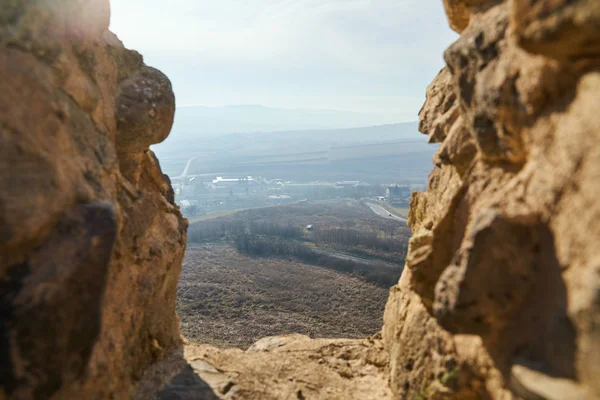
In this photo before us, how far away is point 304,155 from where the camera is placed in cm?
10456

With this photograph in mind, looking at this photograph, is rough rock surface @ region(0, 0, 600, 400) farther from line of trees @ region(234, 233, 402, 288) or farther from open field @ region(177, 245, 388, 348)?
line of trees @ region(234, 233, 402, 288)

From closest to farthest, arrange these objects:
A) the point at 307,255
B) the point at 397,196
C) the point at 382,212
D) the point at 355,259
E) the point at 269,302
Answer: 1. the point at 269,302
2. the point at 355,259
3. the point at 307,255
4. the point at 382,212
5. the point at 397,196

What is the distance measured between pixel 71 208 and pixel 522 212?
16.1 feet

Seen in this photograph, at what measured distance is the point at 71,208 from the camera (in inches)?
177

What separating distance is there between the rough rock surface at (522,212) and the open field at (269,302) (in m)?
10.1

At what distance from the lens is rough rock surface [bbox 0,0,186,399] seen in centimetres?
386

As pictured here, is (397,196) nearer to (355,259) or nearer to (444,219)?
(355,259)

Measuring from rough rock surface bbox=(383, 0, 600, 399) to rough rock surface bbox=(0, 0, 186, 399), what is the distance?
4.21 metres

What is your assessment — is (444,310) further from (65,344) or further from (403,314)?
(65,344)

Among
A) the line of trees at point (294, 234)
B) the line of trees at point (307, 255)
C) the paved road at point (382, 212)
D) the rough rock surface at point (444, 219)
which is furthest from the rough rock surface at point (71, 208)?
the paved road at point (382, 212)

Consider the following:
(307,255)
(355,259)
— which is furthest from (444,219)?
(307,255)

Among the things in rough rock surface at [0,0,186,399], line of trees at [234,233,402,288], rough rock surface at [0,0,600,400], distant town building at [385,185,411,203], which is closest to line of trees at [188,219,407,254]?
line of trees at [234,233,402,288]

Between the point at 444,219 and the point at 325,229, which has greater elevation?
the point at 444,219

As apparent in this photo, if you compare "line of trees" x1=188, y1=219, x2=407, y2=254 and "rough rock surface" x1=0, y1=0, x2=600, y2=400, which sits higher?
"rough rock surface" x1=0, y1=0, x2=600, y2=400
